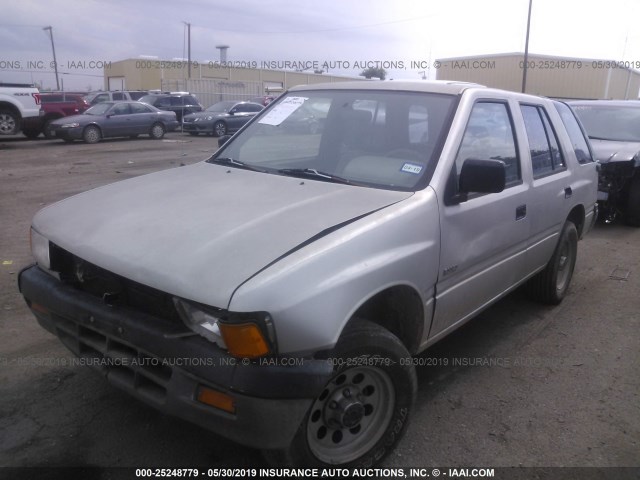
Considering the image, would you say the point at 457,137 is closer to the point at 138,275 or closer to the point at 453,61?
the point at 138,275

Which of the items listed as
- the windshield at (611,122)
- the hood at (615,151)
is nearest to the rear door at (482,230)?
the hood at (615,151)

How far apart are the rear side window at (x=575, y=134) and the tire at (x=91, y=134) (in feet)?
51.3

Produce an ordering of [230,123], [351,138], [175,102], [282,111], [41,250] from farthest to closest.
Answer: [175,102] < [230,123] < [282,111] < [351,138] < [41,250]

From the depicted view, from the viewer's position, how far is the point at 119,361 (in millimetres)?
2330

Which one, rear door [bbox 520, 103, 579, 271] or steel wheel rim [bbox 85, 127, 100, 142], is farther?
steel wheel rim [bbox 85, 127, 100, 142]

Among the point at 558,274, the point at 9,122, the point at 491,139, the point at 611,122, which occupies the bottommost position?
the point at 558,274

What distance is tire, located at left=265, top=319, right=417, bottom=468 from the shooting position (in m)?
2.22

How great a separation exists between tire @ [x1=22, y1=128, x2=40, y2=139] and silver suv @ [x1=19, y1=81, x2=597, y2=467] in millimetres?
16213

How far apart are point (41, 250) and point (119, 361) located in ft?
2.80

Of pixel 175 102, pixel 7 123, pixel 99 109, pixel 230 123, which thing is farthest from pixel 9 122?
pixel 175 102

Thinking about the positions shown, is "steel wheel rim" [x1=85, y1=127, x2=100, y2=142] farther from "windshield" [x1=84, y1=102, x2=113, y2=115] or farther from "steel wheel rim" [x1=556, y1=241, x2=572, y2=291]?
"steel wheel rim" [x1=556, y1=241, x2=572, y2=291]

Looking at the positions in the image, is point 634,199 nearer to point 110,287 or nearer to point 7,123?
point 110,287

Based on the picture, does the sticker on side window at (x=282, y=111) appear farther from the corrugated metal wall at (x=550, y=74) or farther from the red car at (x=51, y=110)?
the corrugated metal wall at (x=550, y=74)

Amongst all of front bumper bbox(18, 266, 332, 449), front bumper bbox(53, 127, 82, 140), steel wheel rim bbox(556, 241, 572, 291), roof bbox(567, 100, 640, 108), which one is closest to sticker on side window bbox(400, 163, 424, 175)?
front bumper bbox(18, 266, 332, 449)
